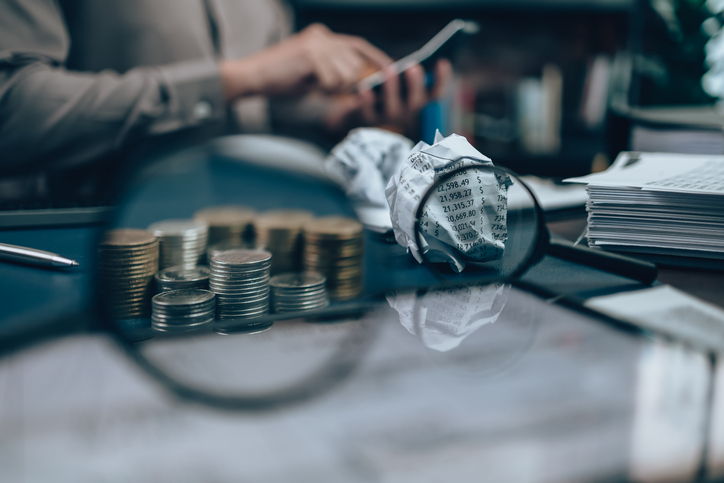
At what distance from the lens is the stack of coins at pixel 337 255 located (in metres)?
0.46

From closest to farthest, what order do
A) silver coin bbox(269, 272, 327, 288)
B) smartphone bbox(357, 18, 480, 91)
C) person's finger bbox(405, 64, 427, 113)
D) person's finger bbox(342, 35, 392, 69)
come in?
1. silver coin bbox(269, 272, 327, 288)
2. smartphone bbox(357, 18, 480, 91)
3. person's finger bbox(405, 64, 427, 113)
4. person's finger bbox(342, 35, 392, 69)

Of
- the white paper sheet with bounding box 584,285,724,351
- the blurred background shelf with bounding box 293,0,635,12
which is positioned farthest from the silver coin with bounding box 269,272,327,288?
the blurred background shelf with bounding box 293,0,635,12

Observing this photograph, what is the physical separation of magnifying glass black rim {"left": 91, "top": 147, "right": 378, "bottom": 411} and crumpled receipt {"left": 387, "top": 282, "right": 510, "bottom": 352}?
0.10 feet

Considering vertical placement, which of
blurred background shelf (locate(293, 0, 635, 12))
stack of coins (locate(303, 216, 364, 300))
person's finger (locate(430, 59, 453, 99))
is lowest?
stack of coins (locate(303, 216, 364, 300))

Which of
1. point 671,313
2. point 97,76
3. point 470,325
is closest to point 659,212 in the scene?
point 671,313

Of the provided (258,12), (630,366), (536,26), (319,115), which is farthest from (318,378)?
(536,26)

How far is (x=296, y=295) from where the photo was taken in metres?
0.37

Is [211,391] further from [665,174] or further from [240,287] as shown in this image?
[665,174]

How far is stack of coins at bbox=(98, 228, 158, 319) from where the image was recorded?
12.3 inches

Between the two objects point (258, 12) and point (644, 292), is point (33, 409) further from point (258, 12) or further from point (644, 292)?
point (258, 12)

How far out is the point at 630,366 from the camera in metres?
0.24

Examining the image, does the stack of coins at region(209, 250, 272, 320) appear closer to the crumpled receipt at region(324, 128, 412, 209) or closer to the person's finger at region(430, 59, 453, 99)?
the crumpled receipt at region(324, 128, 412, 209)

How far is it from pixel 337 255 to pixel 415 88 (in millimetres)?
595

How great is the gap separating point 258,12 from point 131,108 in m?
0.63
